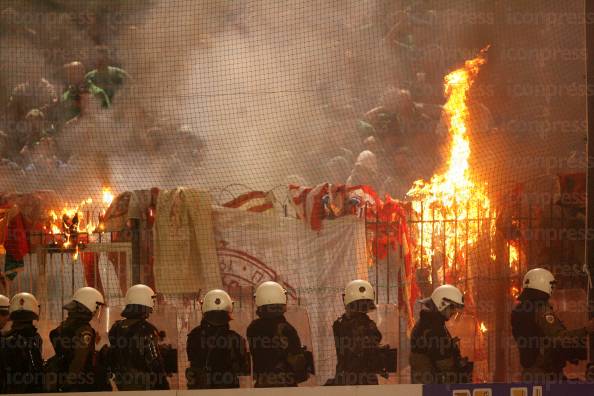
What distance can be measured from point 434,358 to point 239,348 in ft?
4.95

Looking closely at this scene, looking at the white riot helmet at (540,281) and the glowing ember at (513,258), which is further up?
the glowing ember at (513,258)

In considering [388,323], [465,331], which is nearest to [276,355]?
[388,323]

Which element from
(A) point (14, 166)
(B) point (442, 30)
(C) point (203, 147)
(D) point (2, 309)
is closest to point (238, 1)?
(C) point (203, 147)

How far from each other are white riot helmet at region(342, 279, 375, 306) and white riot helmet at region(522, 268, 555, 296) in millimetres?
1304

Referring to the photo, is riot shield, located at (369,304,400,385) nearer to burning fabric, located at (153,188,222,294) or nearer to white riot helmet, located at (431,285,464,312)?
white riot helmet, located at (431,285,464,312)

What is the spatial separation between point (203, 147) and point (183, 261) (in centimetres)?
665

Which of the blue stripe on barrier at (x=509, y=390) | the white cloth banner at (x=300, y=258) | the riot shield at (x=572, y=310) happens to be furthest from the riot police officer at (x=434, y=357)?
the riot shield at (x=572, y=310)

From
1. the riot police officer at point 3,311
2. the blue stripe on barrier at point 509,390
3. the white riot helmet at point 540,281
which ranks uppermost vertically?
the white riot helmet at point 540,281

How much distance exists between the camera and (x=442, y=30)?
14.2 m

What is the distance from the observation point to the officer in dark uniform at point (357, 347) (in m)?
6.82

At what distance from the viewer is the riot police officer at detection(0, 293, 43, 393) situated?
6.66m

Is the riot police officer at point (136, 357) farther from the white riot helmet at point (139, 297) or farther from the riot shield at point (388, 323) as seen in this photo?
the riot shield at point (388, 323)

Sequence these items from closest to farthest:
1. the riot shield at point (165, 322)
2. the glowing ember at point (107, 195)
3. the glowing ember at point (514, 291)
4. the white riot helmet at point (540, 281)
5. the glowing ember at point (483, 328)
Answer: the white riot helmet at point (540, 281), the riot shield at point (165, 322), the glowing ember at point (483, 328), the glowing ember at point (514, 291), the glowing ember at point (107, 195)

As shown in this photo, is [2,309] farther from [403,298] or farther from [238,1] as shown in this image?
[238,1]
